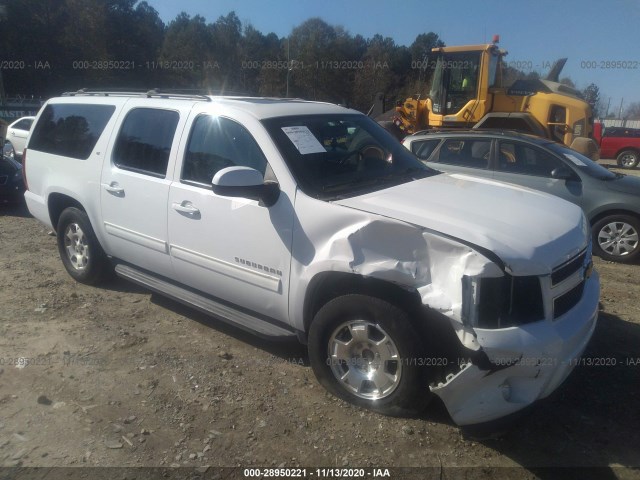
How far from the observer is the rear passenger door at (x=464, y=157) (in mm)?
7230

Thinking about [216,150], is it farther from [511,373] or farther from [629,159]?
[629,159]

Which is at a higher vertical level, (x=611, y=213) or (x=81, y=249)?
(x=611, y=213)

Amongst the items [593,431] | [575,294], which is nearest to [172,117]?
[575,294]

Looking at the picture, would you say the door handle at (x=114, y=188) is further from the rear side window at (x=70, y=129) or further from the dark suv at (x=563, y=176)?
the dark suv at (x=563, y=176)

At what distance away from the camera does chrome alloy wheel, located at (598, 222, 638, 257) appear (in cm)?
648

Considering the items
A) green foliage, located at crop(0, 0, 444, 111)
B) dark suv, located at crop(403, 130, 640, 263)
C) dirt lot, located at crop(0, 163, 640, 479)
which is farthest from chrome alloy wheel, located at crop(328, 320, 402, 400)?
green foliage, located at crop(0, 0, 444, 111)

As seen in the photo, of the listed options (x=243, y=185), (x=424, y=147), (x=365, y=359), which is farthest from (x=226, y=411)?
(x=424, y=147)

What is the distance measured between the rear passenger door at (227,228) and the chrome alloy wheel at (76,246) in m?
1.62

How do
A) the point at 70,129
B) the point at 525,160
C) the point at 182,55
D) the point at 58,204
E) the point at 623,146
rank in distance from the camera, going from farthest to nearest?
Answer: the point at 182,55 → the point at 623,146 → the point at 525,160 → the point at 58,204 → the point at 70,129

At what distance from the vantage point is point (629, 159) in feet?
63.7

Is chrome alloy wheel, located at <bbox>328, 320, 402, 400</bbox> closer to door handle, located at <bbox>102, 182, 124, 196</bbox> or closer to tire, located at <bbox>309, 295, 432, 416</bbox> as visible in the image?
tire, located at <bbox>309, 295, 432, 416</bbox>

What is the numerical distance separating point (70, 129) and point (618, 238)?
6.66m

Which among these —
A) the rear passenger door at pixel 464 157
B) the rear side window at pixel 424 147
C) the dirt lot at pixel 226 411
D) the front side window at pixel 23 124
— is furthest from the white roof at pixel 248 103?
the front side window at pixel 23 124

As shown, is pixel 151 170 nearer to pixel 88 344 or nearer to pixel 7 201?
pixel 88 344
